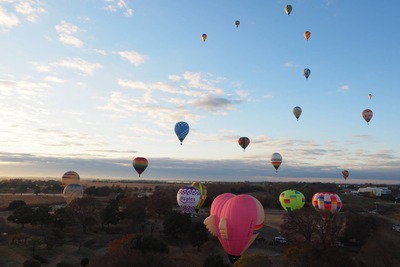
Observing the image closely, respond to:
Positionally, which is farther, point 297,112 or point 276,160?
point 276,160

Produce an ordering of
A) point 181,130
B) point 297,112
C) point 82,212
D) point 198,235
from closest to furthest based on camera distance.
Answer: point 198,235 < point 82,212 < point 181,130 < point 297,112

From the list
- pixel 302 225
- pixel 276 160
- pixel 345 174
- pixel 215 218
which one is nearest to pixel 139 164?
pixel 276 160

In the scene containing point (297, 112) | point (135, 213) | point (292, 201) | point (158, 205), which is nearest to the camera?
point (135, 213)

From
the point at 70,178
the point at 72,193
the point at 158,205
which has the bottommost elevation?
the point at 158,205

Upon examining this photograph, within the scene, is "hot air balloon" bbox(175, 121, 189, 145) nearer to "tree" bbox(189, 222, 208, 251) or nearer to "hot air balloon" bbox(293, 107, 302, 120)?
"tree" bbox(189, 222, 208, 251)

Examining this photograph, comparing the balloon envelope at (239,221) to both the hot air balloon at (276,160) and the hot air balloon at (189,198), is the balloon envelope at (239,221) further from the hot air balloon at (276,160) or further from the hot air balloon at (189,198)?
the hot air balloon at (276,160)

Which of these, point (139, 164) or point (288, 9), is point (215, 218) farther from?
point (288, 9)

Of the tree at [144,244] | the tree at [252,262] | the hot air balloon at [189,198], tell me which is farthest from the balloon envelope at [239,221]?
the hot air balloon at [189,198]
